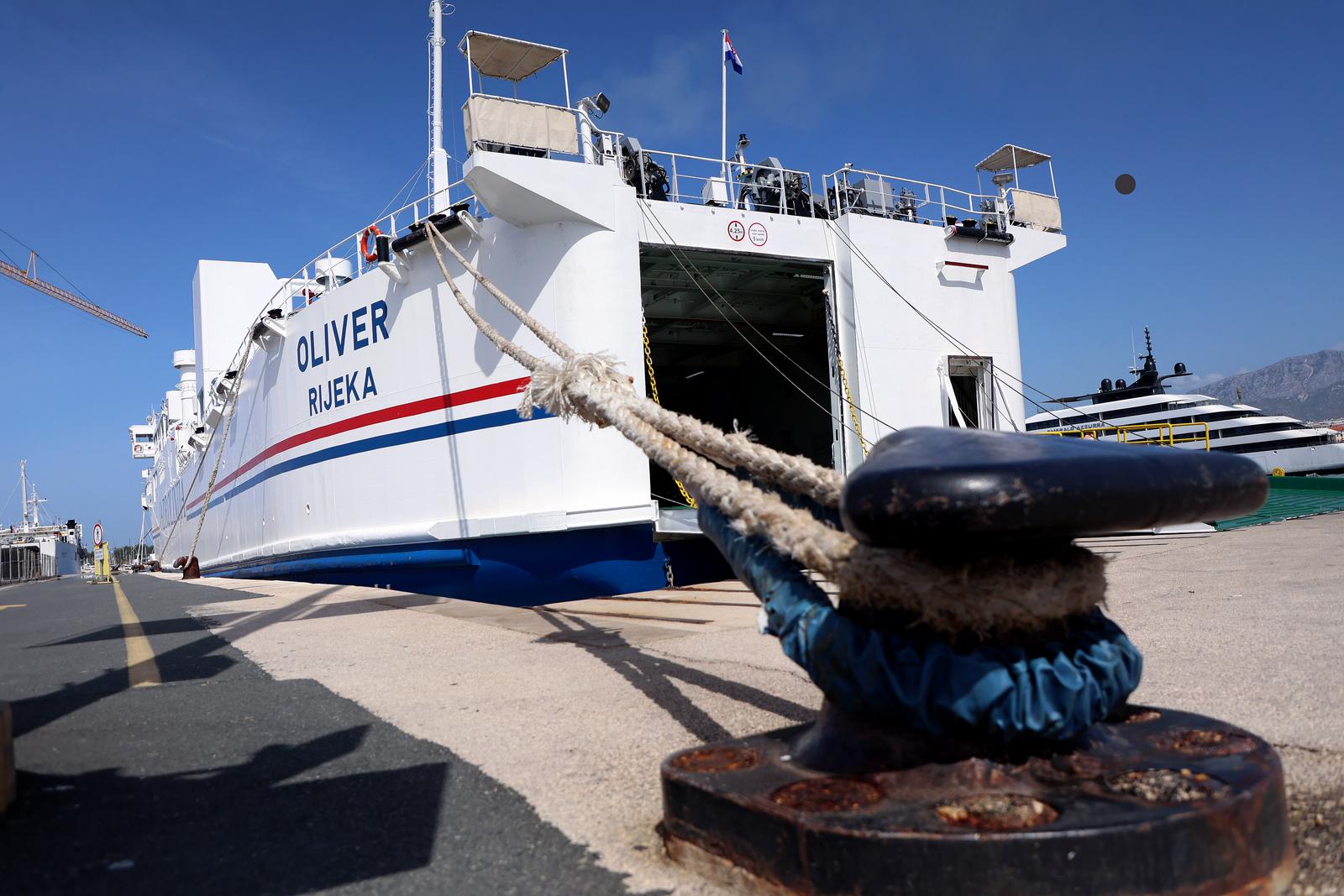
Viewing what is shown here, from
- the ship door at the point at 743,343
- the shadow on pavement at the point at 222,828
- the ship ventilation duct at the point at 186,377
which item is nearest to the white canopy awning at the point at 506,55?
the ship door at the point at 743,343

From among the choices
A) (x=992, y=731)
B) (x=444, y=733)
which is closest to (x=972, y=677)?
(x=992, y=731)

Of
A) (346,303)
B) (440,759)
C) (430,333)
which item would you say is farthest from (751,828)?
(346,303)

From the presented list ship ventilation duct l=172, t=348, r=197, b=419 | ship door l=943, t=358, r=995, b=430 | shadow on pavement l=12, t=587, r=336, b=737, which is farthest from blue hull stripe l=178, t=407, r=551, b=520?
ship ventilation duct l=172, t=348, r=197, b=419

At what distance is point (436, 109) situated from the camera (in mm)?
13336

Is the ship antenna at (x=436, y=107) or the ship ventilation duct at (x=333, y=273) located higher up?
the ship antenna at (x=436, y=107)

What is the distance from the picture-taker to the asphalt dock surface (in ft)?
5.95

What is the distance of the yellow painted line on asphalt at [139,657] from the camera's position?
3.98 metres

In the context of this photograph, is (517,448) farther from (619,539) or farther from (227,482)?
(227,482)

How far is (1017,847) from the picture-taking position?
50.8 inches

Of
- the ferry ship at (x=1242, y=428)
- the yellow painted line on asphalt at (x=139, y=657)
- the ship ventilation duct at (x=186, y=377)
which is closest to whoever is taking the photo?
the yellow painted line on asphalt at (x=139, y=657)

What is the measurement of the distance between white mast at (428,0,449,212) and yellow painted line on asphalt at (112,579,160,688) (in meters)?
7.83

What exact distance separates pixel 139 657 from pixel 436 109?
10659 millimetres

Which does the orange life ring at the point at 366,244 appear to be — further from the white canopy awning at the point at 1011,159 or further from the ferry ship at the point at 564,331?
the white canopy awning at the point at 1011,159

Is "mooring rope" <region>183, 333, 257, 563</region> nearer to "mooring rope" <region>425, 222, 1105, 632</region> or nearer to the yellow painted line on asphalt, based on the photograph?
the yellow painted line on asphalt
